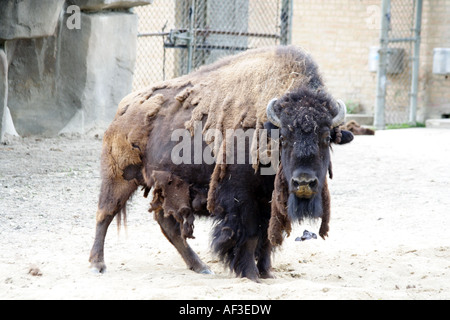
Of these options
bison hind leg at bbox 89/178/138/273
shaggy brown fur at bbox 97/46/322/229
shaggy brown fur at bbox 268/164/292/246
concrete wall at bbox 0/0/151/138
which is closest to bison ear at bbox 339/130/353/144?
shaggy brown fur at bbox 97/46/322/229

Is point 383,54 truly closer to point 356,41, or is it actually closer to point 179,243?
point 356,41

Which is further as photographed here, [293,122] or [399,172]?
[399,172]

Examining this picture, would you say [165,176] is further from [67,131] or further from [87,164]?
[67,131]

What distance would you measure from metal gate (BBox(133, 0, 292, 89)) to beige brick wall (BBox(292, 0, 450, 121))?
5.47 ft

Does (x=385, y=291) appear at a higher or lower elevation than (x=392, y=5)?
lower

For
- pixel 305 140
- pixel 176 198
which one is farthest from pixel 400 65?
pixel 305 140

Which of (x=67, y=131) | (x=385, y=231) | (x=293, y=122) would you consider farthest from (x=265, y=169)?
(x=67, y=131)

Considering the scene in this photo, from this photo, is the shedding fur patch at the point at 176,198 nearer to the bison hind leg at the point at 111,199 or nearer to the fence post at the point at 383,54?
the bison hind leg at the point at 111,199

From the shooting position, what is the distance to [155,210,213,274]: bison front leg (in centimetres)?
552

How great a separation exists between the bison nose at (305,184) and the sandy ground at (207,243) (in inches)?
23.1

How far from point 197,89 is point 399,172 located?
4.75 metres

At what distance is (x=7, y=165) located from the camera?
893 cm

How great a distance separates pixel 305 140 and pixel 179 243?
62.0 inches

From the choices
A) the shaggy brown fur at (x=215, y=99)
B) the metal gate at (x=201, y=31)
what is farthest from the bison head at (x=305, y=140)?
the metal gate at (x=201, y=31)
